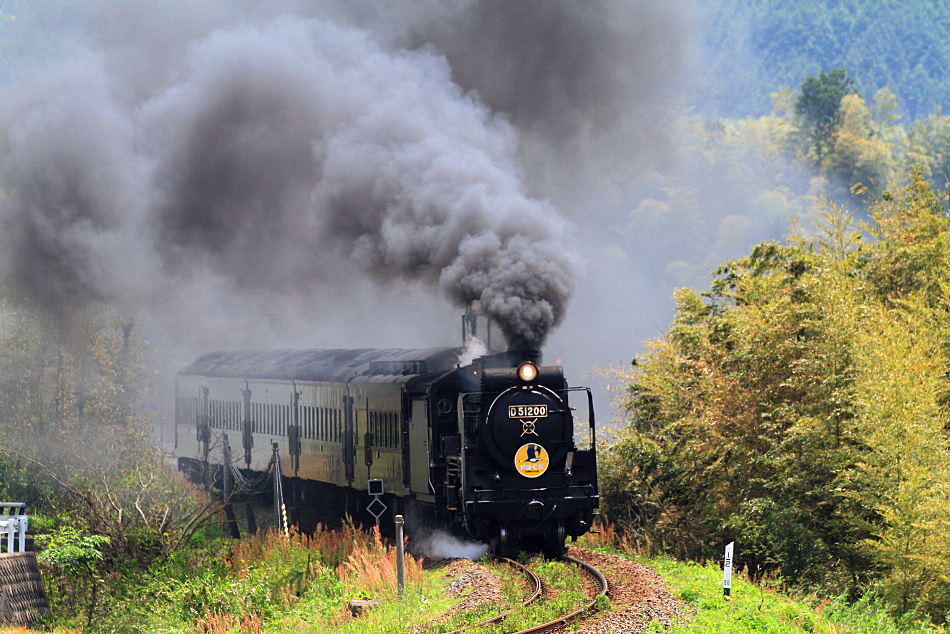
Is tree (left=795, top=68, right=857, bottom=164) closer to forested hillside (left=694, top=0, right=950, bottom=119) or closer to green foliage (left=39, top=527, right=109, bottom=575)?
forested hillside (left=694, top=0, right=950, bottom=119)

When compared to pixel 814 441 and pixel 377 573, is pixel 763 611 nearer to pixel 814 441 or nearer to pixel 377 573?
pixel 377 573

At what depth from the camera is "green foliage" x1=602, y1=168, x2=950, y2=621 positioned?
497 inches

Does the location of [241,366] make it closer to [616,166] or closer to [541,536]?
[541,536]

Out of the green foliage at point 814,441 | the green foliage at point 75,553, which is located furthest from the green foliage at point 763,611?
the green foliage at point 75,553

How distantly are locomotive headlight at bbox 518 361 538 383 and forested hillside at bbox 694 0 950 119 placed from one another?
474 feet

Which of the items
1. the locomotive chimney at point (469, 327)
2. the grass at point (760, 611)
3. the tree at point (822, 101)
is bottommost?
the grass at point (760, 611)

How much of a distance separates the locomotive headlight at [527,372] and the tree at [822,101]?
297 feet

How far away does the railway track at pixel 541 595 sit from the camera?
28.7 feet

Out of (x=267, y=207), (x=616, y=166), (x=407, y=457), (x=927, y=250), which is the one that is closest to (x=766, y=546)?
(x=407, y=457)

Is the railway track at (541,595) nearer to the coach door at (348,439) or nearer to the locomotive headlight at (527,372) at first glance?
the locomotive headlight at (527,372)

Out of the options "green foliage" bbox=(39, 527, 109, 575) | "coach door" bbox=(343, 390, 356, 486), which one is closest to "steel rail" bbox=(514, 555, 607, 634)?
"coach door" bbox=(343, 390, 356, 486)

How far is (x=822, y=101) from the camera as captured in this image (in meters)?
95.0

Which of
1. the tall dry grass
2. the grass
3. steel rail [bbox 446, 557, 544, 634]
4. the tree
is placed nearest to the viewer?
steel rail [bbox 446, 557, 544, 634]

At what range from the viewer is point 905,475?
1258 cm
